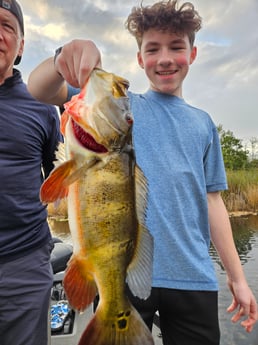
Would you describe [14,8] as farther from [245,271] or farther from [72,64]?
[245,271]

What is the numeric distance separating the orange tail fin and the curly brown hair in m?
1.63

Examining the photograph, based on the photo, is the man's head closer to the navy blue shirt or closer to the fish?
the navy blue shirt

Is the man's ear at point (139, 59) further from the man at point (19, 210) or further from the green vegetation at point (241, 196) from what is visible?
the green vegetation at point (241, 196)

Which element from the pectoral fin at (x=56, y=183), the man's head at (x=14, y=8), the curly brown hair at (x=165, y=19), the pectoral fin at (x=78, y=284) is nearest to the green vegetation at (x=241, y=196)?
the curly brown hair at (x=165, y=19)

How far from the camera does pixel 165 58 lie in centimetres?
211

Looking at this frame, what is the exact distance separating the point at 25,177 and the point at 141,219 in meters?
1.25

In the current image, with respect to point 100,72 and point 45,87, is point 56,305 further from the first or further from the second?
point 100,72

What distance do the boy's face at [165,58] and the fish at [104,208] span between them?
91 cm

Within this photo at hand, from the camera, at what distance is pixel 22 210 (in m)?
2.28

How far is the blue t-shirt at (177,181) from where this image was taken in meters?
1.91

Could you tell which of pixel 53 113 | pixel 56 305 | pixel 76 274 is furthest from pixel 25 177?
pixel 56 305

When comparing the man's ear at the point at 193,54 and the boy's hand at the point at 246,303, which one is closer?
the boy's hand at the point at 246,303

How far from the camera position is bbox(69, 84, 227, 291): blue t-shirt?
6.26ft

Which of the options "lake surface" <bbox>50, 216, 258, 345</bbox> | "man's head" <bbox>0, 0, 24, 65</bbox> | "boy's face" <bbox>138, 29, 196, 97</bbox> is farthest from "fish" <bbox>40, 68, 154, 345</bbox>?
"lake surface" <bbox>50, 216, 258, 345</bbox>
